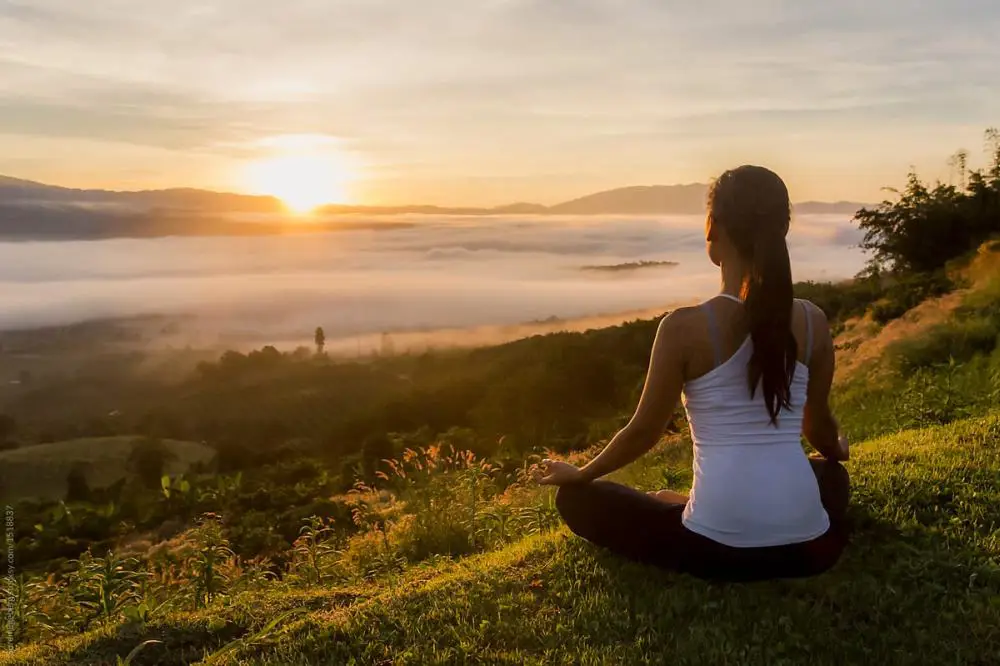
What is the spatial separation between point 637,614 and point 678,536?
15.6 inches

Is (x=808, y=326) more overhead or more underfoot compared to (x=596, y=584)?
more overhead

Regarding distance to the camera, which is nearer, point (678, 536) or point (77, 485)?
point (678, 536)

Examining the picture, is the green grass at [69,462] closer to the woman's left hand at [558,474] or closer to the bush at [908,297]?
the bush at [908,297]

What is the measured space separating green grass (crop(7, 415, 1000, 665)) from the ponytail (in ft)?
3.44

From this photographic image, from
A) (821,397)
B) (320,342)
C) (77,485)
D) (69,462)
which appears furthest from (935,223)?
(320,342)

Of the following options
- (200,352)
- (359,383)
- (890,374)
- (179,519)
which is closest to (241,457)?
(179,519)

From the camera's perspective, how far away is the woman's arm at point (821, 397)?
139 inches

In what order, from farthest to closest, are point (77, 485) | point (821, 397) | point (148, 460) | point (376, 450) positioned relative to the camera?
point (148, 460)
point (77, 485)
point (376, 450)
point (821, 397)

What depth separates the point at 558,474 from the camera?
3961 mm

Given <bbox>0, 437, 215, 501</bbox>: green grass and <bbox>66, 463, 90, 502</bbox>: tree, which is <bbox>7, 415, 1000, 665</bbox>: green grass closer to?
<bbox>66, 463, 90, 502</bbox>: tree

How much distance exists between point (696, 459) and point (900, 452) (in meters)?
2.98

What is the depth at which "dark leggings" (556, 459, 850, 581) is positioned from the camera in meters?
3.55

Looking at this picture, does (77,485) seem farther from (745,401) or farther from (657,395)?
(745,401)

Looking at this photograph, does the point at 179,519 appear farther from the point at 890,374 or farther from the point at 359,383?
the point at 359,383
